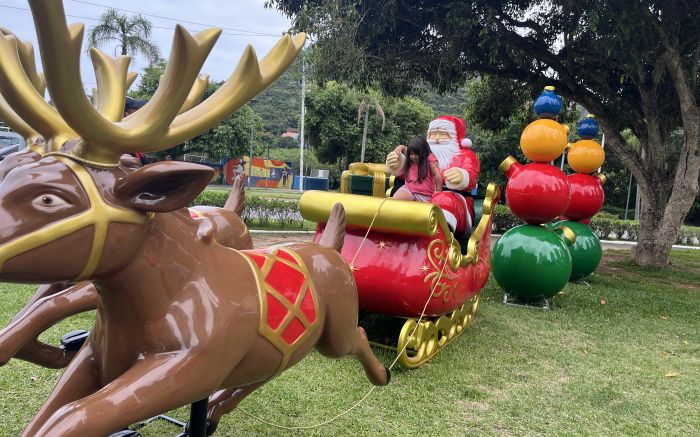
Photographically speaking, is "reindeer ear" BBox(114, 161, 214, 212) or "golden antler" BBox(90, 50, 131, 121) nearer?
"reindeer ear" BBox(114, 161, 214, 212)

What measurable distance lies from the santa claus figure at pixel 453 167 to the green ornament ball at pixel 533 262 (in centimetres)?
106

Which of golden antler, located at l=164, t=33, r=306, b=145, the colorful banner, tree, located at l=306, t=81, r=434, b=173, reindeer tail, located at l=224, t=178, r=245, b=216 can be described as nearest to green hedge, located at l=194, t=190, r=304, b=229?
reindeer tail, located at l=224, t=178, r=245, b=216

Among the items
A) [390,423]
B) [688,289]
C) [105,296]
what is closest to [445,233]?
[390,423]

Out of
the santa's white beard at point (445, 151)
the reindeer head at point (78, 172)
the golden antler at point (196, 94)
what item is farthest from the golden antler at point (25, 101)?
the santa's white beard at point (445, 151)

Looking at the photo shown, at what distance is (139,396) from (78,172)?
57cm

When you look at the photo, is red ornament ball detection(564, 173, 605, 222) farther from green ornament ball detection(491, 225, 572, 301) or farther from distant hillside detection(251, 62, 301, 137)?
distant hillside detection(251, 62, 301, 137)

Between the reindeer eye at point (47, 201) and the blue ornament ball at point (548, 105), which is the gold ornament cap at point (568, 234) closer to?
the blue ornament ball at point (548, 105)

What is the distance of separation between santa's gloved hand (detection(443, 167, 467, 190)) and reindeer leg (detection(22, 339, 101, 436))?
11.6 feet

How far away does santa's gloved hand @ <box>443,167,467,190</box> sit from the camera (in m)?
4.61

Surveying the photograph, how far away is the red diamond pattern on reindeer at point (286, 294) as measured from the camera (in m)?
1.65

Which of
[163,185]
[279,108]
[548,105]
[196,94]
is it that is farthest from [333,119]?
[279,108]

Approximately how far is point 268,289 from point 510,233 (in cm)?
498

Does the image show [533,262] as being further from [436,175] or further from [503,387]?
[503,387]

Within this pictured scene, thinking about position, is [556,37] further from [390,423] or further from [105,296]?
[105,296]
